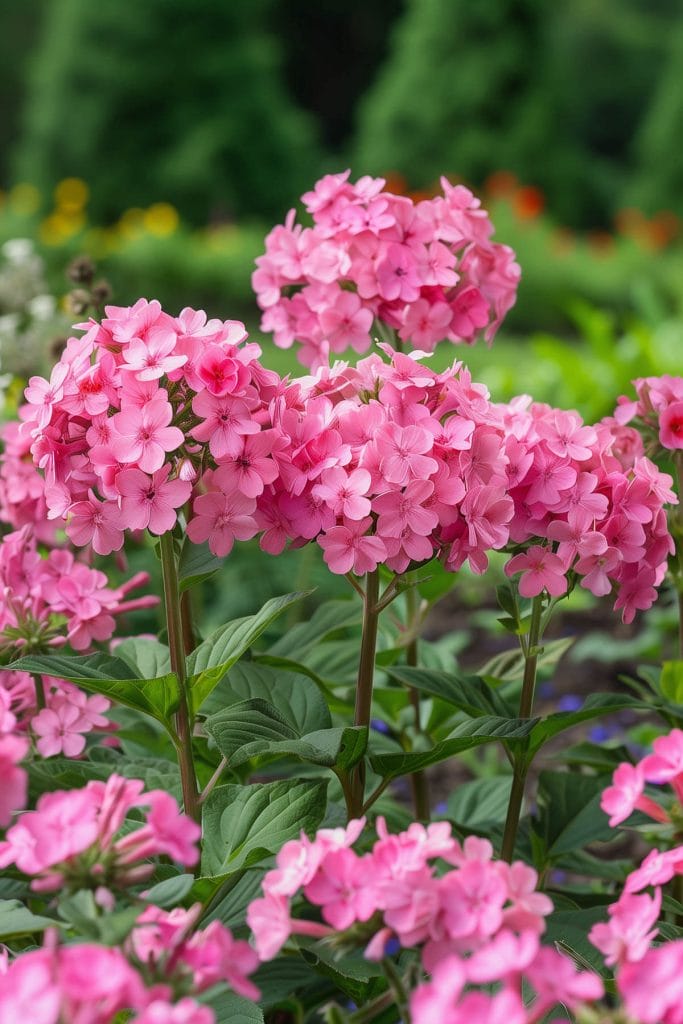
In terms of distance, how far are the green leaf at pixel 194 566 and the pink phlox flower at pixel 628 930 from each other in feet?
1.55

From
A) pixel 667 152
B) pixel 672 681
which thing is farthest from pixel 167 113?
pixel 672 681

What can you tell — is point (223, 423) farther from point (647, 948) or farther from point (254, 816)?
point (647, 948)

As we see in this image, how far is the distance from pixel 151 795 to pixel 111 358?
0.42 meters

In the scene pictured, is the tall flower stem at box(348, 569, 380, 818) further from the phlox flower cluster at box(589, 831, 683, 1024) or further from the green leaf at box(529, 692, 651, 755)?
the phlox flower cluster at box(589, 831, 683, 1024)

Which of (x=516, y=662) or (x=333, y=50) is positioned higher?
(x=516, y=662)

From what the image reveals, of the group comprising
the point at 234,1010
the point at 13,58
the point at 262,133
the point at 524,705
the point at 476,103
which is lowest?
the point at 13,58

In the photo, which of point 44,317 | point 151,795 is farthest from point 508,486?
point 44,317

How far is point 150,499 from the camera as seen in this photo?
3.34 ft

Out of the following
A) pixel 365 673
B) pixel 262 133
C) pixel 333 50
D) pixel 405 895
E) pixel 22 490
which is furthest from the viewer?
pixel 333 50

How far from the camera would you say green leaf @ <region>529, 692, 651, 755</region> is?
1184mm

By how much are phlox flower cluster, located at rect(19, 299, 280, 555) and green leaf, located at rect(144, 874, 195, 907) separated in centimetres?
30

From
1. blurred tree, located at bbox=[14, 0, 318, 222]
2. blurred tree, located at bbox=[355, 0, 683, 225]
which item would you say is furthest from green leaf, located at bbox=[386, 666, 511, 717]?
blurred tree, located at bbox=[14, 0, 318, 222]

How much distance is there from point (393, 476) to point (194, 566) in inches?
9.4

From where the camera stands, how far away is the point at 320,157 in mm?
13914
